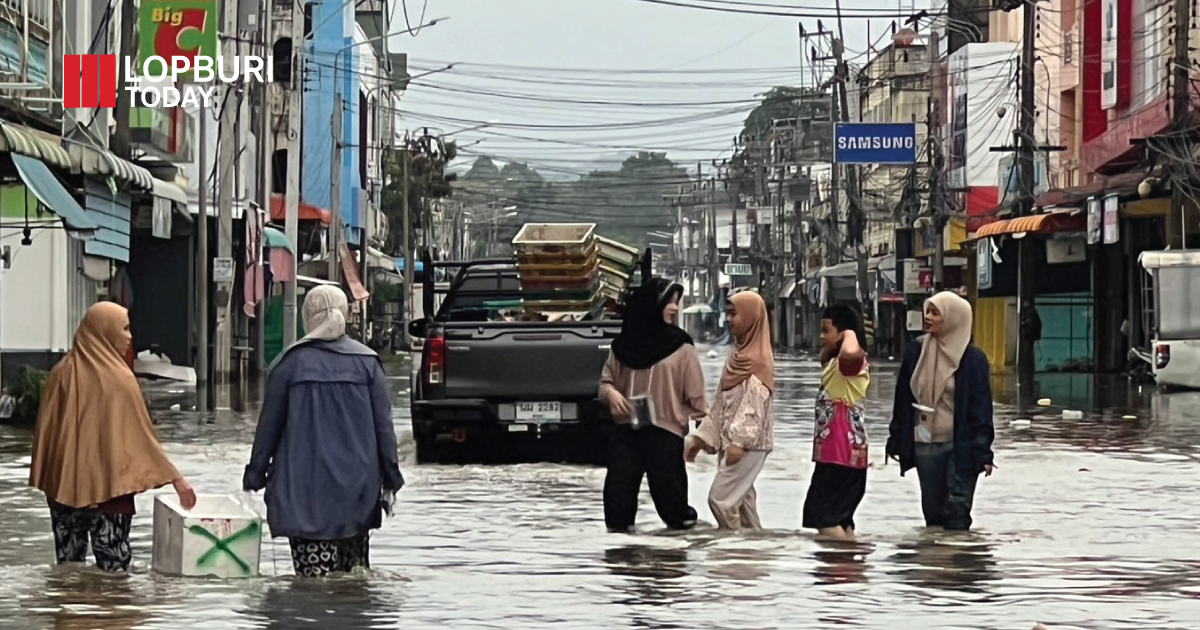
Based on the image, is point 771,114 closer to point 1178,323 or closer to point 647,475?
point 1178,323

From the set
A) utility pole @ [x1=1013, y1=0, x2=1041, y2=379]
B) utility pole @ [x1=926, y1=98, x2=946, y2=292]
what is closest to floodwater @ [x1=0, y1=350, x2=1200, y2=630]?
utility pole @ [x1=1013, y1=0, x2=1041, y2=379]

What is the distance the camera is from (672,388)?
45.9 feet

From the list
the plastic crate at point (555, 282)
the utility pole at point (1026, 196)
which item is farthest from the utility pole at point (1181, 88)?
the plastic crate at point (555, 282)

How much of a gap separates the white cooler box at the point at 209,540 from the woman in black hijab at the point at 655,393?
3.14 metres

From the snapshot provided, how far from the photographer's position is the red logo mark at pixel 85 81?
2980 cm

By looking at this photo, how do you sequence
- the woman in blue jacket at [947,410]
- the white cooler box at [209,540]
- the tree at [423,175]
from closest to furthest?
the white cooler box at [209,540] → the woman in blue jacket at [947,410] → the tree at [423,175]

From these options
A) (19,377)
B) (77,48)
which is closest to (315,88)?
(77,48)

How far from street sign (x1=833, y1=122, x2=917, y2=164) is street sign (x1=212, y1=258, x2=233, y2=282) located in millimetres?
24816

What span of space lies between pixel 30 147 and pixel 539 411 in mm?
5623

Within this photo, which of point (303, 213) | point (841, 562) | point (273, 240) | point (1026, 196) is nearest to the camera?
point (841, 562)

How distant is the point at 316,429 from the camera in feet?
35.7

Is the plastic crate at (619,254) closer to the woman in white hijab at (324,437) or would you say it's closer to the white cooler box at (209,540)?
the white cooler box at (209,540)

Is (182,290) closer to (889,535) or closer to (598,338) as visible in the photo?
(598,338)

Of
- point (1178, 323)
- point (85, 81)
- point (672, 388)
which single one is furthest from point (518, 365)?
point (1178, 323)
